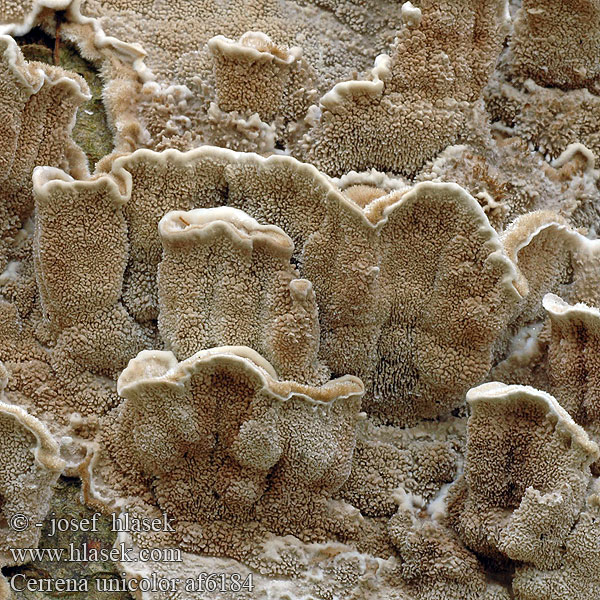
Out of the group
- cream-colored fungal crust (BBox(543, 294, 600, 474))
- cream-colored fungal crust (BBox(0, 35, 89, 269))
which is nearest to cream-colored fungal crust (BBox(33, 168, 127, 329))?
cream-colored fungal crust (BBox(0, 35, 89, 269))

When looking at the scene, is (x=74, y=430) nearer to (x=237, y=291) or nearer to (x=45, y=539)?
(x=45, y=539)

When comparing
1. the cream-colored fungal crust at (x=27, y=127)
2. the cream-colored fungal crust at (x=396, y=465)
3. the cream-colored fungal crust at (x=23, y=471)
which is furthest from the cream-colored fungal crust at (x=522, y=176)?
the cream-colored fungal crust at (x=23, y=471)

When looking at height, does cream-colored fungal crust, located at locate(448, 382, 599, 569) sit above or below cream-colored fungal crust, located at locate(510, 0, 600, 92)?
below

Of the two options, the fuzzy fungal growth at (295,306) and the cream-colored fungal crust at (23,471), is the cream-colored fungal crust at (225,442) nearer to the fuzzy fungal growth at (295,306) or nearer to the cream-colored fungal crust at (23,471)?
the fuzzy fungal growth at (295,306)

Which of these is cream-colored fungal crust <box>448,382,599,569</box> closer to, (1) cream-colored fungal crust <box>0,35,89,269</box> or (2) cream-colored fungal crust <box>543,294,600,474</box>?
(2) cream-colored fungal crust <box>543,294,600,474</box>

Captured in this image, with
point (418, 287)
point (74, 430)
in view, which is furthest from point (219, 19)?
point (74, 430)

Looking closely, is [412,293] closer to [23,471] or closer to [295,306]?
[295,306]

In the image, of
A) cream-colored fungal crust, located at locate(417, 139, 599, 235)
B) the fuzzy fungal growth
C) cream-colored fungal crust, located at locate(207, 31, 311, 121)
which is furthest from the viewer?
cream-colored fungal crust, located at locate(417, 139, 599, 235)
